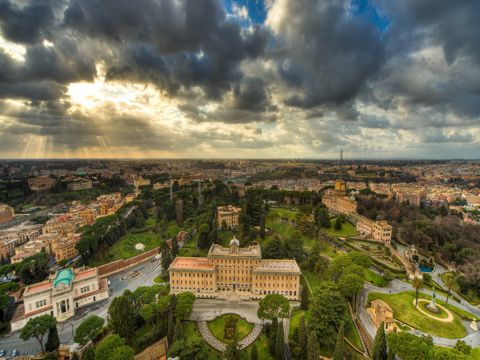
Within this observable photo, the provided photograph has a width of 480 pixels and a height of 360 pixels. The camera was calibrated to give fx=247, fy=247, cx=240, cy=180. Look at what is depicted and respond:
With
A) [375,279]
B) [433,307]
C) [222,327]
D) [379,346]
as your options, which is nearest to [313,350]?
[379,346]

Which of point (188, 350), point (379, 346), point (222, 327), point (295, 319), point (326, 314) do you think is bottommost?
point (222, 327)

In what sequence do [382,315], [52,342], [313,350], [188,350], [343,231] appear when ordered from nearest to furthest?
1. [313,350]
2. [188,350]
3. [52,342]
4. [382,315]
5. [343,231]

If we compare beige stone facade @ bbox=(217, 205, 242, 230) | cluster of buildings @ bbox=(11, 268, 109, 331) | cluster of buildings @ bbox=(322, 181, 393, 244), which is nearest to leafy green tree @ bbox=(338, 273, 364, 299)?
cluster of buildings @ bbox=(322, 181, 393, 244)

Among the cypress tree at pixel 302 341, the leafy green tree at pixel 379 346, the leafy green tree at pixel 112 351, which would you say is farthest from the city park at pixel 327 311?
the leafy green tree at pixel 112 351

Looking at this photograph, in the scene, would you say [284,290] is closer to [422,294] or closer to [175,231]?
[422,294]

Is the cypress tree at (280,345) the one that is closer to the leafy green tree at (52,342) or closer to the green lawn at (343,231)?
the leafy green tree at (52,342)

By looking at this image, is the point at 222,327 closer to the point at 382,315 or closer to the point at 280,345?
the point at 280,345
